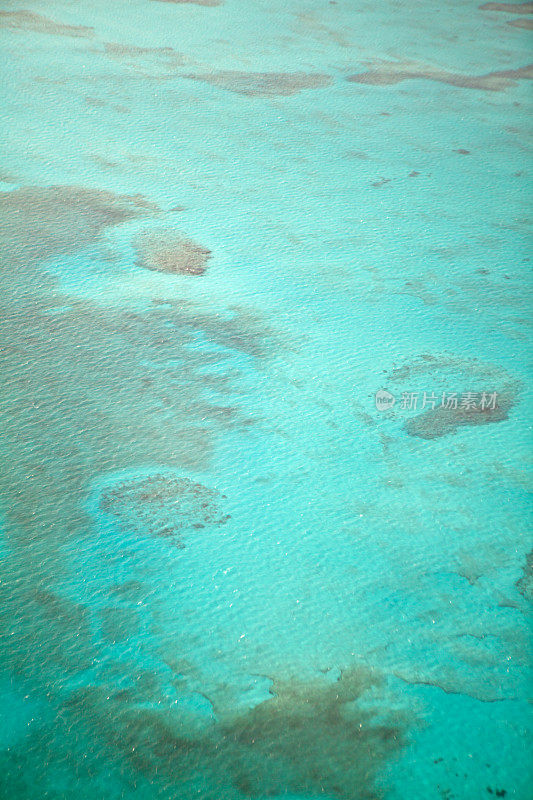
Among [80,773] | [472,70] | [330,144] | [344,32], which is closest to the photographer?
[80,773]

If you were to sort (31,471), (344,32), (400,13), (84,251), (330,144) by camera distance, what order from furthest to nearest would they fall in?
1. (400,13)
2. (344,32)
3. (330,144)
4. (84,251)
5. (31,471)

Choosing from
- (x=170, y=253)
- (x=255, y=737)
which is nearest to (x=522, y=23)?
(x=170, y=253)

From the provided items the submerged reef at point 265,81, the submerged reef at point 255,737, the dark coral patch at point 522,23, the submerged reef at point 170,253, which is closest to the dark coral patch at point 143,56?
the submerged reef at point 265,81

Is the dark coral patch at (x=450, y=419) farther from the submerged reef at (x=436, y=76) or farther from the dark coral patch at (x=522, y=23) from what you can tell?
the dark coral patch at (x=522, y=23)

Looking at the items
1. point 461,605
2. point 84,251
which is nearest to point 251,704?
point 461,605

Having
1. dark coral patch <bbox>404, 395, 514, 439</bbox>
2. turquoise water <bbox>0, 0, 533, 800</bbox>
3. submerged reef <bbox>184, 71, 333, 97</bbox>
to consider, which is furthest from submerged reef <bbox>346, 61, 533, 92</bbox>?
dark coral patch <bbox>404, 395, 514, 439</bbox>

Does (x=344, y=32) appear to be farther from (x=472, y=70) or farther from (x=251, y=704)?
(x=251, y=704)
